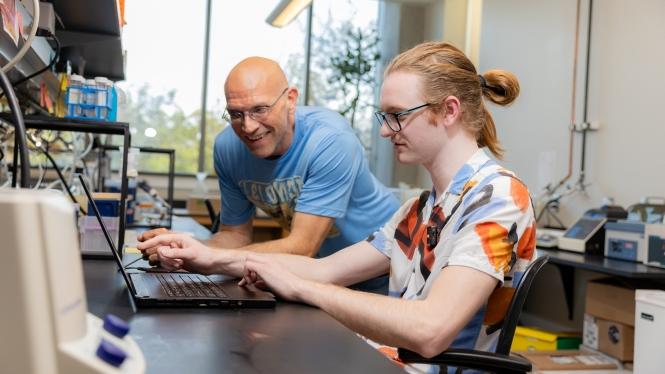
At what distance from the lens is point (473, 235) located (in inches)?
44.2

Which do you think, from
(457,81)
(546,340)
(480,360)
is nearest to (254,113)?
(457,81)

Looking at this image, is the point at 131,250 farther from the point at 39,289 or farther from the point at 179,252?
the point at 39,289

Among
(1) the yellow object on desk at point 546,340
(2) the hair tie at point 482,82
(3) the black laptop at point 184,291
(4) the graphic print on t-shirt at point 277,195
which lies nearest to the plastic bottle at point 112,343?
(3) the black laptop at point 184,291

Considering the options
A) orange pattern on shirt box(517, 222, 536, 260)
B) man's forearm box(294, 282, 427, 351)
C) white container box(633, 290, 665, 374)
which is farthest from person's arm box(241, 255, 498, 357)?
white container box(633, 290, 665, 374)

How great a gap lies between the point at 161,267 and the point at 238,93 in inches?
23.5

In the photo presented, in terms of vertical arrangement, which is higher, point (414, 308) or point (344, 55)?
point (344, 55)

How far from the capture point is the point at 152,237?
1430 millimetres

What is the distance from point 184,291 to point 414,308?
15.9 inches

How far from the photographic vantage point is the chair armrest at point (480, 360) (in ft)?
3.44

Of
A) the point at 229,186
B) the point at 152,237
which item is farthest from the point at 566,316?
the point at 152,237

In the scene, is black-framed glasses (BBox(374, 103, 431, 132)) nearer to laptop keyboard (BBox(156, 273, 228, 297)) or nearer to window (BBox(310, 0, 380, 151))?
laptop keyboard (BBox(156, 273, 228, 297))

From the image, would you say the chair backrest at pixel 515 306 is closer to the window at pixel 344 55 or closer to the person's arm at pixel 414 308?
the person's arm at pixel 414 308

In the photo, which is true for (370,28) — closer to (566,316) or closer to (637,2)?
(637,2)

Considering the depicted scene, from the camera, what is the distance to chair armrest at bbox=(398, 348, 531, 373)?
1.05 metres
